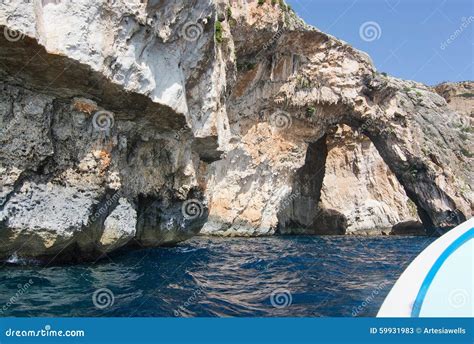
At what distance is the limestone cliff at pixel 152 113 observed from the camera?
27.3ft

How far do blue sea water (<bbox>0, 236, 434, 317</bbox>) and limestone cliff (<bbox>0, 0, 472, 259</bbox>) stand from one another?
116cm

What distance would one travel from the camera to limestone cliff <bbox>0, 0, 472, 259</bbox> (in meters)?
8.33

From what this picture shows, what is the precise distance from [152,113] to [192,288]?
5.06m

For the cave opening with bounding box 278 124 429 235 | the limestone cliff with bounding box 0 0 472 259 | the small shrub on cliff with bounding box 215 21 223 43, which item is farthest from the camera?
the cave opening with bounding box 278 124 429 235

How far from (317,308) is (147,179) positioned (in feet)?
24.9

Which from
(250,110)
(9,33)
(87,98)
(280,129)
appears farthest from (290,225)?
(9,33)

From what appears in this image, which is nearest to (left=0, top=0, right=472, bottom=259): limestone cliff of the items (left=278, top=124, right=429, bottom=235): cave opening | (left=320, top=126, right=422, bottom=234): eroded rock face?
(left=278, top=124, right=429, bottom=235): cave opening

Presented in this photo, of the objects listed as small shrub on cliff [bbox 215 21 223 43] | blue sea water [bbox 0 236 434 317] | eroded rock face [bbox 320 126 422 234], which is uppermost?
small shrub on cliff [bbox 215 21 223 43]

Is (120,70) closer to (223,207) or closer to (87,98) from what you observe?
(87,98)

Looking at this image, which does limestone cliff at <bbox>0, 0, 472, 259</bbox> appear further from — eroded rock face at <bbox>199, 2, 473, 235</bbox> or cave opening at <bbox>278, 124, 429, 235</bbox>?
cave opening at <bbox>278, 124, 429, 235</bbox>

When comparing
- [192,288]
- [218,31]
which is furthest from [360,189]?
[192,288]

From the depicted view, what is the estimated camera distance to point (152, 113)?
10758 mm

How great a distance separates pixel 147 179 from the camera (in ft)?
41.1

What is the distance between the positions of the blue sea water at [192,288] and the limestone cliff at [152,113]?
1.16m
